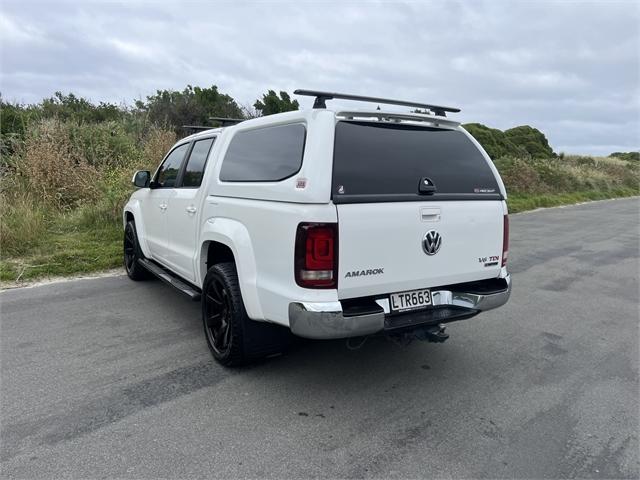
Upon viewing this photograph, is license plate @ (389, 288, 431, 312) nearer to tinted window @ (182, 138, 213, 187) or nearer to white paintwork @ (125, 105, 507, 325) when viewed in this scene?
white paintwork @ (125, 105, 507, 325)

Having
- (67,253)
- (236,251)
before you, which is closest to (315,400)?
(236,251)

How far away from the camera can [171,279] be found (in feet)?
16.3

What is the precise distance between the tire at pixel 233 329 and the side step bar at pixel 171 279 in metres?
0.51

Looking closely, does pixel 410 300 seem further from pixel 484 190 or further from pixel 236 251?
pixel 236 251

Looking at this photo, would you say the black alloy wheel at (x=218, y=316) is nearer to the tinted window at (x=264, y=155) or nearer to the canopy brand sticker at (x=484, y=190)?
the tinted window at (x=264, y=155)

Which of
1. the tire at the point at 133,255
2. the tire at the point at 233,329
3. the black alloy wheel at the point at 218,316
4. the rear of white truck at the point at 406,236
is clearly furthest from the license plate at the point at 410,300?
the tire at the point at 133,255

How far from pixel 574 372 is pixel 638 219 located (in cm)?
1484

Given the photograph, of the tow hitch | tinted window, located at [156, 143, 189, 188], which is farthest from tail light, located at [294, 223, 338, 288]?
tinted window, located at [156, 143, 189, 188]

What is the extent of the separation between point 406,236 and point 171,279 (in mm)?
2754

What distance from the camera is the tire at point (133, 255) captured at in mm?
6156

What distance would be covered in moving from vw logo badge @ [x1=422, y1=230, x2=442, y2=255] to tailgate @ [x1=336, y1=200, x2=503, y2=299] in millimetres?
14

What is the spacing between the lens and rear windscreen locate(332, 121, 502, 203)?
317 cm

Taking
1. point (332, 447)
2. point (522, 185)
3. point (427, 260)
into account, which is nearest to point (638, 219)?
point (522, 185)

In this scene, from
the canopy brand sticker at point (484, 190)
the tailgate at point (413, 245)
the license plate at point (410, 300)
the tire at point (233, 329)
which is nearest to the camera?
A: the tailgate at point (413, 245)
